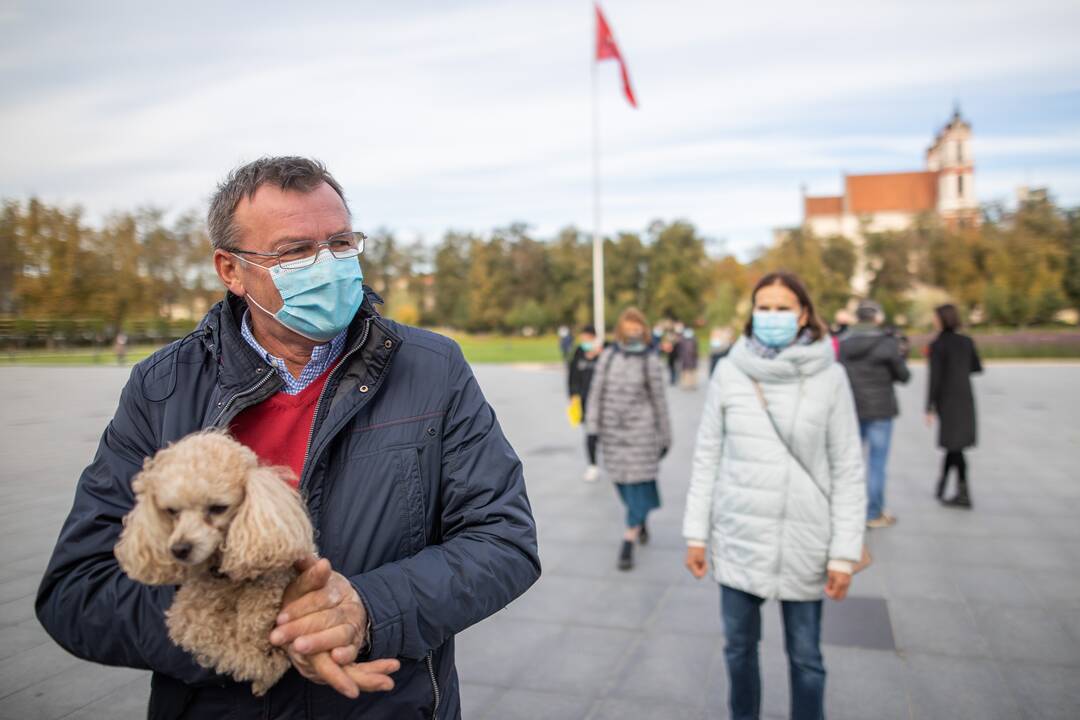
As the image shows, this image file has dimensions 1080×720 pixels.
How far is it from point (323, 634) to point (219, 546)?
256 mm

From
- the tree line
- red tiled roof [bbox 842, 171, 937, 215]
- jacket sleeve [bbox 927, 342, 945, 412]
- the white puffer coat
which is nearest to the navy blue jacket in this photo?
the white puffer coat

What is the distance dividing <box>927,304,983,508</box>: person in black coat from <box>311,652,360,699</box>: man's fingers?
8.02 meters

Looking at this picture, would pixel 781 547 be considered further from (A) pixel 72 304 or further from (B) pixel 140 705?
(A) pixel 72 304

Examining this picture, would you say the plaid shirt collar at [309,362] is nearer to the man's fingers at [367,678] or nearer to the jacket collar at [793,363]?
the man's fingers at [367,678]

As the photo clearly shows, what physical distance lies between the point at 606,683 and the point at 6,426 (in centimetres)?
320

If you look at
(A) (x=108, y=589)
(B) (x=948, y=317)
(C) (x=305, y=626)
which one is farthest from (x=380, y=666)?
(B) (x=948, y=317)

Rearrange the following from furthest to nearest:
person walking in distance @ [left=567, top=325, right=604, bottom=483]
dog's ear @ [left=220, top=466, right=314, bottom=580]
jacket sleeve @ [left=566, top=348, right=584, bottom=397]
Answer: jacket sleeve @ [left=566, top=348, right=584, bottom=397], person walking in distance @ [left=567, top=325, right=604, bottom=483], dog's ear @ [left=220, top=466, right=314, bottom=580]

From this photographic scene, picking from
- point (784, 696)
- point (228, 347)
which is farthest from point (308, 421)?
point (784, 696)

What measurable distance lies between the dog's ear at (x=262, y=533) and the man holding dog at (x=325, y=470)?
3.5 inches

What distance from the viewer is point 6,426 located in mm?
2891

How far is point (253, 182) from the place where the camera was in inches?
72.4

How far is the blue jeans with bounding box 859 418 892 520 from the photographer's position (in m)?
7.41

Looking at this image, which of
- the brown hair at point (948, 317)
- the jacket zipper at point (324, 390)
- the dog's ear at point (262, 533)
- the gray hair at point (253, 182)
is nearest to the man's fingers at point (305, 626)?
the dog's ear at point (262, 533)

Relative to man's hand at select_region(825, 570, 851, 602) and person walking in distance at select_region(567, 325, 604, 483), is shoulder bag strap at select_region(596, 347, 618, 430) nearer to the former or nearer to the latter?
person walking in distance at select_region(567, 325, 604, 483)
